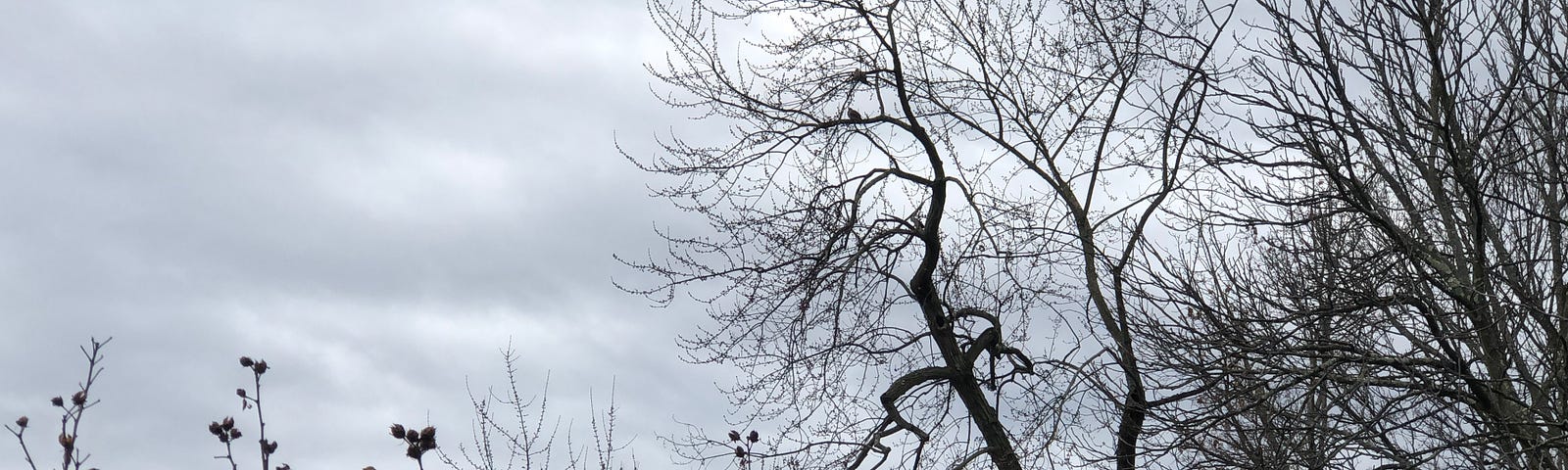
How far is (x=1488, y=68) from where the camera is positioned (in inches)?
305

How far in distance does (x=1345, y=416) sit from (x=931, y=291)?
12.3 feet

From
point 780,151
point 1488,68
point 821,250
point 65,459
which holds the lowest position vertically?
point 65,459

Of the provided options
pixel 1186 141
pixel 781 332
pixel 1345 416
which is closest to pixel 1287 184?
pixel 1186 141

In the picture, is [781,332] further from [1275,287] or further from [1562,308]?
[1562,308]

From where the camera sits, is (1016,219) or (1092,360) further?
(1016,219)

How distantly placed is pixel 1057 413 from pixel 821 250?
2720mm

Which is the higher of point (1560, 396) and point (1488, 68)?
point (1488, 68)

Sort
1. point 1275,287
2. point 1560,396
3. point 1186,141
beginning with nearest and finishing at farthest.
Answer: point 1560,396
point 1275,287
point 1186,141

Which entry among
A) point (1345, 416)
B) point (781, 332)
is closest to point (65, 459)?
point (781, 332)

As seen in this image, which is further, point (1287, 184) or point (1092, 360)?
point (1287, 184)

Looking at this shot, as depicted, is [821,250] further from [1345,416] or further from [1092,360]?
[1345,416]

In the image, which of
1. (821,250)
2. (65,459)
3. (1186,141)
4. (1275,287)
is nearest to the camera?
(65,459)

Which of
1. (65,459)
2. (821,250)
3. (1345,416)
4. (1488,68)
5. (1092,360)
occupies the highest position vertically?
(821,250)

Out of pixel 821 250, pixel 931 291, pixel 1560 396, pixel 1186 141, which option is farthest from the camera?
pixel 931 291
